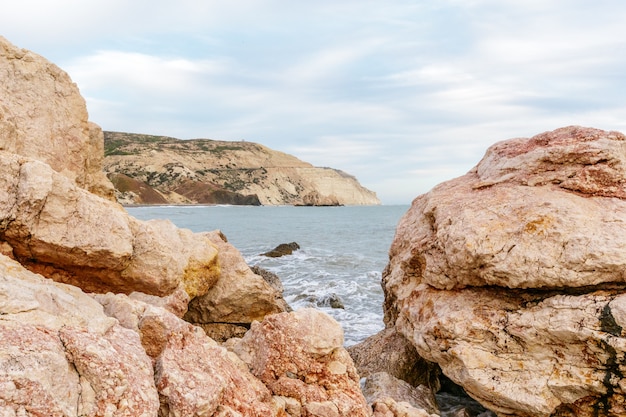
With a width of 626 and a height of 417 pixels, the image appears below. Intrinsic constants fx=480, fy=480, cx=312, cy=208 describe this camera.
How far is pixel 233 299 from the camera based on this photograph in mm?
10625

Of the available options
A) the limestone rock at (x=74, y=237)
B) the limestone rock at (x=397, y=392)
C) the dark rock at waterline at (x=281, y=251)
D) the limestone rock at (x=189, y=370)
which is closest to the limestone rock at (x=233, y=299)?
the limestone rock at (x=74, y=237)

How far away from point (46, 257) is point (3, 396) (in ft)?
11.9

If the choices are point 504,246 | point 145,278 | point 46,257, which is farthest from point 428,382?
point 46,257

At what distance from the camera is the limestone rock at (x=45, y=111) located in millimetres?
8445

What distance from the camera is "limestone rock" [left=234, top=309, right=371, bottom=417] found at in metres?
5.85

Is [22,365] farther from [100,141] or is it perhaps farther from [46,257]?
[100,141]

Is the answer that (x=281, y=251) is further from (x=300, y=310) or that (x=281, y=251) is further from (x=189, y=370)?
(x=189, y=370)

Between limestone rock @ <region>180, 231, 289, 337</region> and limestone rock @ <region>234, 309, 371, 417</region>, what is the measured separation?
4234 mm

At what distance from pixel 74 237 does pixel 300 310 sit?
321 cm

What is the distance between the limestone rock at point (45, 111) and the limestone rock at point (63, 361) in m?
4.37

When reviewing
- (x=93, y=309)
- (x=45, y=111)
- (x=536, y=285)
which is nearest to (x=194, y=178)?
(x=45, y=111)

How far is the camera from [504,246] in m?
7.82

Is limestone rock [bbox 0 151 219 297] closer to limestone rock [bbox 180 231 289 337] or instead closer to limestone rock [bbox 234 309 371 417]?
limestone rock [bbox 234 309 371 417]

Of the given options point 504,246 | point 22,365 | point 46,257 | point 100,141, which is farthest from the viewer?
point 100,141
